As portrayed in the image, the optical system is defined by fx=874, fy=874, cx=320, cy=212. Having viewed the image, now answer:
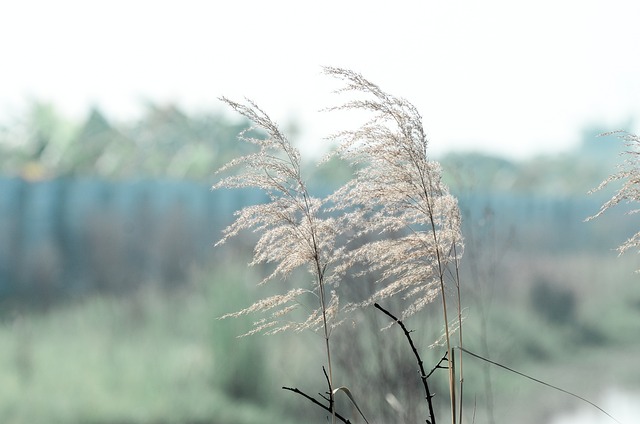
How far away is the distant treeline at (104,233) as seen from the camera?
3.50 meters

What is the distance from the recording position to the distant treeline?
3504 millimetres

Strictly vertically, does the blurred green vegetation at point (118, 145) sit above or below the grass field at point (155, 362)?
above

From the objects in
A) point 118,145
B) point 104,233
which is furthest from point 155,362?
point 118,145

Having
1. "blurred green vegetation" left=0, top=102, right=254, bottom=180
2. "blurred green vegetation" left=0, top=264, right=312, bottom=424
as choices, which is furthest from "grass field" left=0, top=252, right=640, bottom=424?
"blurred green vegetation" left=0, top=102, right=254, bottom=180

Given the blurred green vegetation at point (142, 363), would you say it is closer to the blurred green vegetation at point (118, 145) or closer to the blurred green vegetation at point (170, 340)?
the blurred green vegetation at point (170, 340)

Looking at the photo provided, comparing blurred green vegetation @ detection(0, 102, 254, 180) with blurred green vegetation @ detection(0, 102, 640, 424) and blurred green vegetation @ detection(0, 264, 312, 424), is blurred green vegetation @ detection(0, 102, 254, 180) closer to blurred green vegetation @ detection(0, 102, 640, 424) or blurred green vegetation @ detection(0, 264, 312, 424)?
blurred green vegetation @ detection(0, 102, 640, 424)

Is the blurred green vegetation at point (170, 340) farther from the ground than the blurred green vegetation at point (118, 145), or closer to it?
closer to it

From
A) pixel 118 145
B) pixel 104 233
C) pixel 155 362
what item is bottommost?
pixel 155 362

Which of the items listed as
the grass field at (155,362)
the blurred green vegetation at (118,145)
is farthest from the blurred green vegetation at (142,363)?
the blurred green vegetation at (118,145)

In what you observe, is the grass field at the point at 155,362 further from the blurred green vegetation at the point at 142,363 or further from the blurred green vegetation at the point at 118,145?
the blurred green vegetation at the point at 118,145

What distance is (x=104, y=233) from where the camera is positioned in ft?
12.3

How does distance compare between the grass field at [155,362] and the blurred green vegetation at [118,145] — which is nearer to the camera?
the grass field at [155,362]

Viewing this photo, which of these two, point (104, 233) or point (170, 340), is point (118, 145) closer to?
point (104, 233)

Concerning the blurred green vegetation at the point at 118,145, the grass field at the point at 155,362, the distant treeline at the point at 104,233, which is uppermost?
the blurred green vegetation at the point at 118,145
